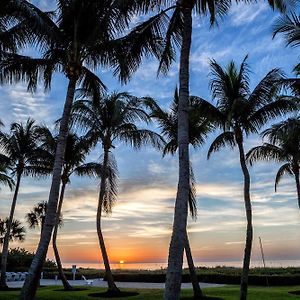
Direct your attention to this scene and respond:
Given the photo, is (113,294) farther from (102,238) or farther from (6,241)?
(6,241)

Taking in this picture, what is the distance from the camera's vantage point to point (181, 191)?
338 inches

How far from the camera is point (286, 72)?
48.9 feet

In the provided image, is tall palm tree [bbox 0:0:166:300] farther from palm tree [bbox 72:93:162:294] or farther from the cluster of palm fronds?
palm tree [bbox 72:93:162:294]

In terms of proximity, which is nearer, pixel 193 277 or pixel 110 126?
pixel 193 277

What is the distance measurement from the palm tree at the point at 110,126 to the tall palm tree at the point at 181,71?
331 inches

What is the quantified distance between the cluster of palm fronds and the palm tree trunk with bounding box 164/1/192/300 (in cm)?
2

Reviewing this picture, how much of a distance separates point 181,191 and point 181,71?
3.00 metres

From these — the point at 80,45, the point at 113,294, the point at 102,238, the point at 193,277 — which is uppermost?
the point at 80,45

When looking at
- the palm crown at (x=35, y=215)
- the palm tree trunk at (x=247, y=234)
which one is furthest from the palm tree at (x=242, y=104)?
the palm crown at (x=35, y=215)

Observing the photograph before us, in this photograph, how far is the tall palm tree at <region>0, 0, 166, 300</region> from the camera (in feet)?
37.9

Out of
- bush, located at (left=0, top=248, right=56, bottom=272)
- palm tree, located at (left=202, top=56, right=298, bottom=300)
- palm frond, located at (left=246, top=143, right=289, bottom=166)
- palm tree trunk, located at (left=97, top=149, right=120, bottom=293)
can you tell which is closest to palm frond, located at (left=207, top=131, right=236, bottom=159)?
palm tree, located at (left=202, top=56, right=298, bottom=300)

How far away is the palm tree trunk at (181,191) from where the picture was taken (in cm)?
783

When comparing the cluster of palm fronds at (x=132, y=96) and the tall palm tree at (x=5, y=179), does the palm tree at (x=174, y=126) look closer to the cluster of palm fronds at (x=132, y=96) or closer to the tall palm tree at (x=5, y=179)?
the cluster of palm fronds at (x=132, y=96)

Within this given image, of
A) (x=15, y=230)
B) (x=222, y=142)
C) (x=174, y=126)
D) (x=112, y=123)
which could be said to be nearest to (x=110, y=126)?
(x=112, y=123)
